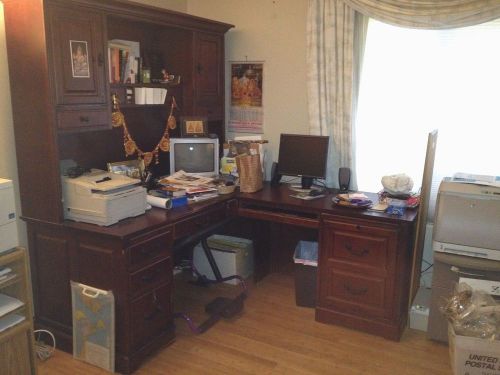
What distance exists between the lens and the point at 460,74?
3.03m

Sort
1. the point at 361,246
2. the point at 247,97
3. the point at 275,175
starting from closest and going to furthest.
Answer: the point at 361,246, the point at 275,175, the point at 247,97

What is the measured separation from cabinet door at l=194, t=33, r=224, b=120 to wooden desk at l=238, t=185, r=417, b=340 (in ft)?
2.93

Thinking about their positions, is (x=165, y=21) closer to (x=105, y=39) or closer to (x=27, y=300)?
(x=105, y=39)

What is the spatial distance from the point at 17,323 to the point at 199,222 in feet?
3.67

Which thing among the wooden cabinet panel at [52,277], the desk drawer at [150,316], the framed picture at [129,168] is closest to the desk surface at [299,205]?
the framed picture at [129,168]

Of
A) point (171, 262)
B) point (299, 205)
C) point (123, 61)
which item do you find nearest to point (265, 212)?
point (299, 205)

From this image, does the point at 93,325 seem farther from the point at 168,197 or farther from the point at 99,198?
the point at 168,197

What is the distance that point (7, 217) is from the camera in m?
2.16

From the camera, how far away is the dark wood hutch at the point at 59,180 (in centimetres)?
239

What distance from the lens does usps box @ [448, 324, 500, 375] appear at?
234cm

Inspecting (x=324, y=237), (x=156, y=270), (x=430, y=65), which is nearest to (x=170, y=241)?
(x=156, y=270)

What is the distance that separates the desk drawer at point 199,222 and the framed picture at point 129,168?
0.53 m

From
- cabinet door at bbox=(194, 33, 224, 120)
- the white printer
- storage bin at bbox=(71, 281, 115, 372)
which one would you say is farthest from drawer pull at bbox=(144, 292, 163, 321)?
cabinet door at bbox=(194, 33, 224, 120)

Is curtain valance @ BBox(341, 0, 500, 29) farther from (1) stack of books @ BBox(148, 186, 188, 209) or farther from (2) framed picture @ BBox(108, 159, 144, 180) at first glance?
(2) framed picture @ BBox(108, 159, 144, 180)
